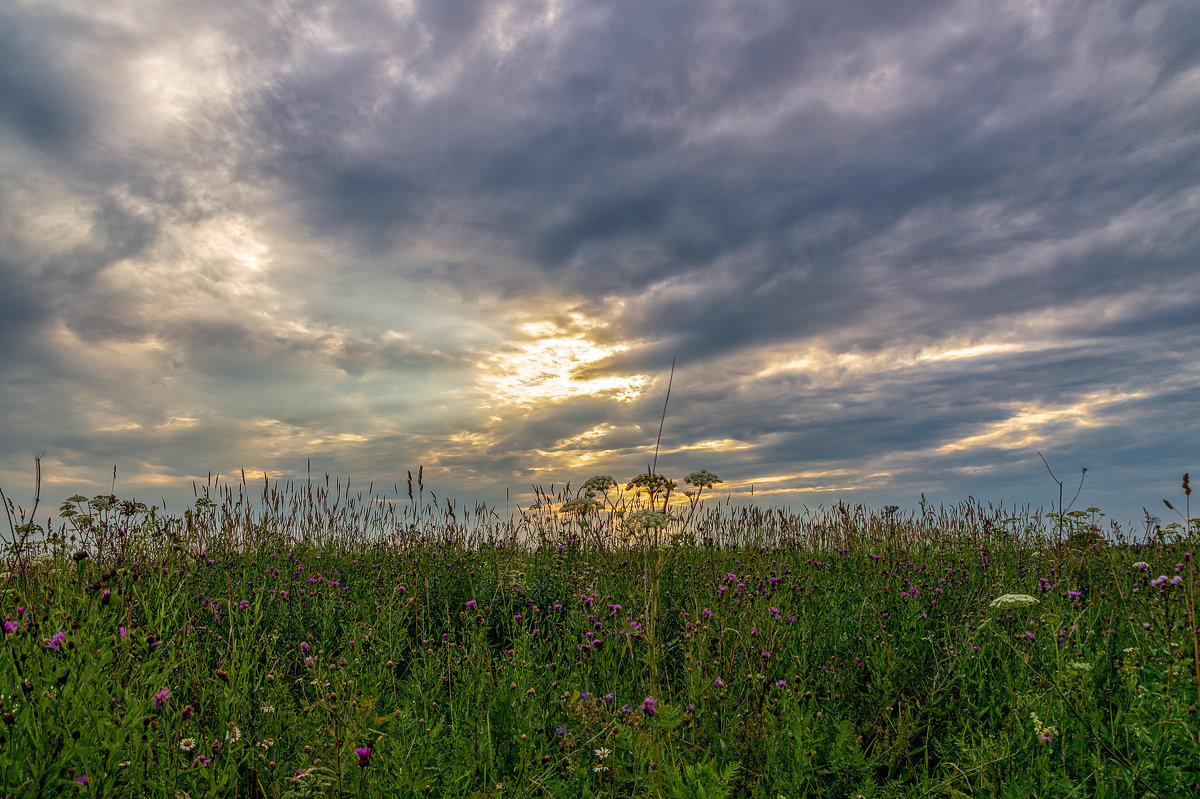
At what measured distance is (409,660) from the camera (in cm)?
516

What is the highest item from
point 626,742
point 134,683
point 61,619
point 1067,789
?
point 61,619

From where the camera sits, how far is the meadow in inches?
→ 107

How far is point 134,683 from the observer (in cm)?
303

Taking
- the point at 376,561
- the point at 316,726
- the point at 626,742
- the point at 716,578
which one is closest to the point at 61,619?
the point at 316,726

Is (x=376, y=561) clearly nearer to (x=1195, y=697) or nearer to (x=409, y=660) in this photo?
(x=409, y=660)

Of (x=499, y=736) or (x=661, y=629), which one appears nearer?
(x=499, y=736)

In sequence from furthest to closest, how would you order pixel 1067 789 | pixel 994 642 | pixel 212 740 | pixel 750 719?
pixel 994 642 → pixel 750 719 → pixel 212 740 → pixel 1067 789

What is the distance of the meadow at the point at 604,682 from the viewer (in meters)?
2.71

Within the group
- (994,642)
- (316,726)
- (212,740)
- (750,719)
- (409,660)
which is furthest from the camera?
(409,660)

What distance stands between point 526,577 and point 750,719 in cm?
288

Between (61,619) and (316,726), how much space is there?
142 cm

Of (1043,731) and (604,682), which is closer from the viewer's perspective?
(1043,731)

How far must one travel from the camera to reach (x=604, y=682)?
4.32m

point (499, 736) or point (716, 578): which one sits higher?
point (716, 578)
